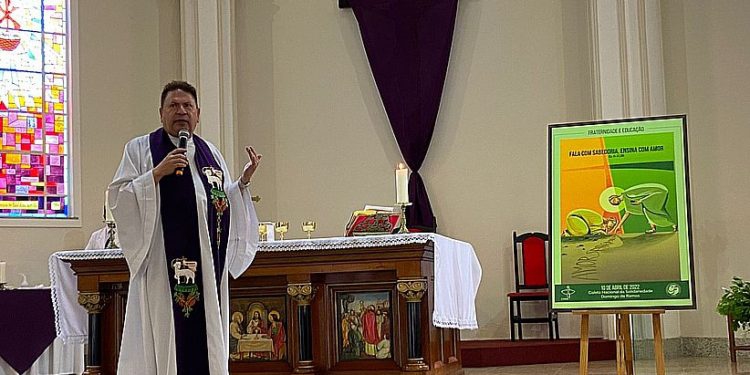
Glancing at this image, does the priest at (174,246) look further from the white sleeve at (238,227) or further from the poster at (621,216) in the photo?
the poster at (621,216)

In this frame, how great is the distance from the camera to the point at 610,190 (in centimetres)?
554

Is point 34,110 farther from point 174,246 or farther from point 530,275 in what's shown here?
point 174,246

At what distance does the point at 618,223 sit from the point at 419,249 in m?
1.26

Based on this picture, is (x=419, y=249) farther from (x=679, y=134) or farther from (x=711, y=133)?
(x=711, y=133)

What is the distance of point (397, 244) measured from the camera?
20.1 feet

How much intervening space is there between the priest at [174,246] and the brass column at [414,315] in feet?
5.81

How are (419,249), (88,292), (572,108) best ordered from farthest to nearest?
(572,108)
(88,292)
(419,249)

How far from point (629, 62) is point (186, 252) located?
234 inches

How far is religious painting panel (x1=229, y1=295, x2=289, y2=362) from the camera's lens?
6.52 m

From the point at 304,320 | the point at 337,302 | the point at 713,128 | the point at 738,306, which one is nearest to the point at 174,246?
the point at 304,320

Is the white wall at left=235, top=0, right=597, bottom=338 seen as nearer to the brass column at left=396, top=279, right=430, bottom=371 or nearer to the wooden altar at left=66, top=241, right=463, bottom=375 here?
the wooden altar at left=66, top=241, right=463, bottom=375

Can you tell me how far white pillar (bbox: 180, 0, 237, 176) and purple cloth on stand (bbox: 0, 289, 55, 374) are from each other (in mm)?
2767

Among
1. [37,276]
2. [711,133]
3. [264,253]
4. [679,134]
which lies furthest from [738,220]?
[37,276]

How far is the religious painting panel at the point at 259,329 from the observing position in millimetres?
6516
